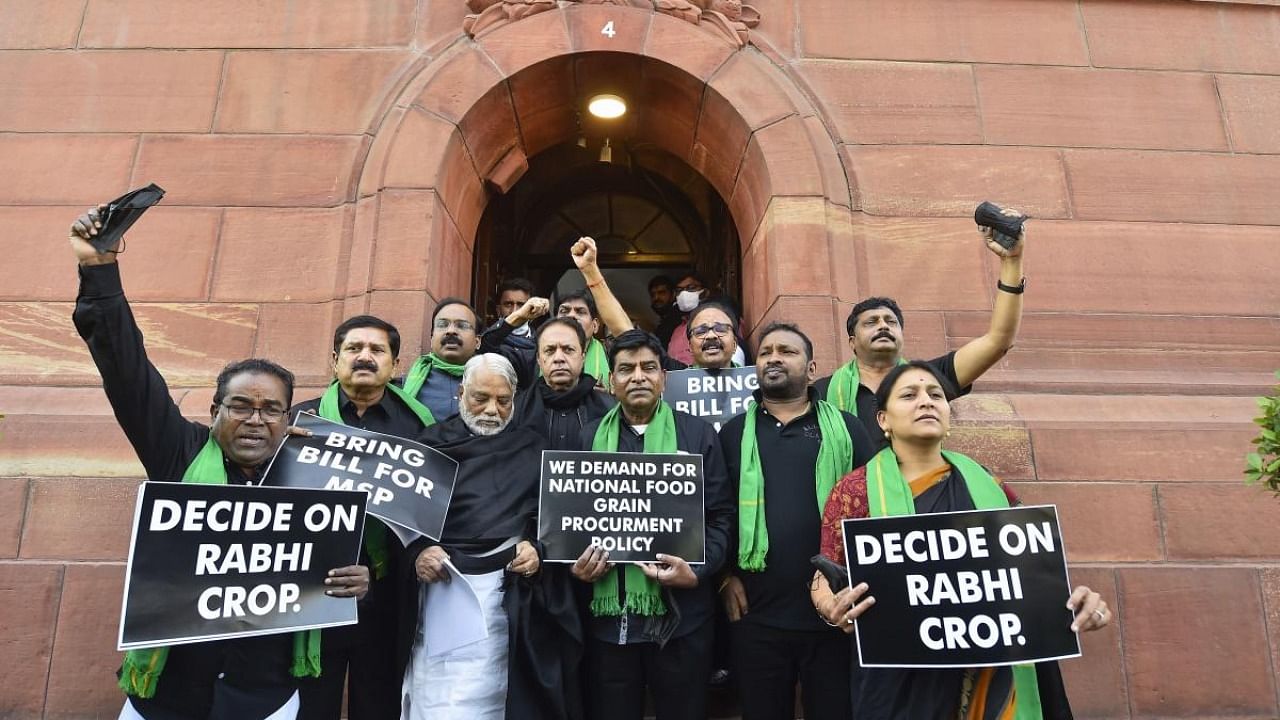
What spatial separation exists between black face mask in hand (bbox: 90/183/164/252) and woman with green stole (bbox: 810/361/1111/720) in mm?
2814

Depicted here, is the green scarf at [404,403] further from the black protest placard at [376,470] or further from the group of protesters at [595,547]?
the black protest placard at [376,470]

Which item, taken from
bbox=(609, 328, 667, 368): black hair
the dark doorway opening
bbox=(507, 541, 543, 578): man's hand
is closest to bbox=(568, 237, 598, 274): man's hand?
bbox=(609, 328, 667, 368): black hair

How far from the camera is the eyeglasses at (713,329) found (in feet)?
16.0

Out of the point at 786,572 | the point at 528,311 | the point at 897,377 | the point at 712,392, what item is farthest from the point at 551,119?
the point at 786,572

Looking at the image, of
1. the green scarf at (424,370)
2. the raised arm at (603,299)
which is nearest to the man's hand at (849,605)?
the raised arm at (603,299)

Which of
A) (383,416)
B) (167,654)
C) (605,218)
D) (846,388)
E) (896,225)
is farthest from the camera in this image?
(605,218)

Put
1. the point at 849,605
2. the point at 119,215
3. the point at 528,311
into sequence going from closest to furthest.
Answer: the point at 849,605 < the point at 119,215 < the point at 528,311

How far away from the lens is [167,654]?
304cm

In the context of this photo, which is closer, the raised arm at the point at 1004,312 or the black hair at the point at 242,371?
the black hair at the point at 242,371

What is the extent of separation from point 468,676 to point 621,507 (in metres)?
0.92

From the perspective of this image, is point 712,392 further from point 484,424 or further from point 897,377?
point 897,377

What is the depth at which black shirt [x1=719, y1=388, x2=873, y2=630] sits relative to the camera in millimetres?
3590

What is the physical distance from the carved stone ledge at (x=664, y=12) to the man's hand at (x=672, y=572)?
4.55 metres

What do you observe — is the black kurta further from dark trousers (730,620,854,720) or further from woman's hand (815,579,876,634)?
woman's hand (815,579,876,634)
